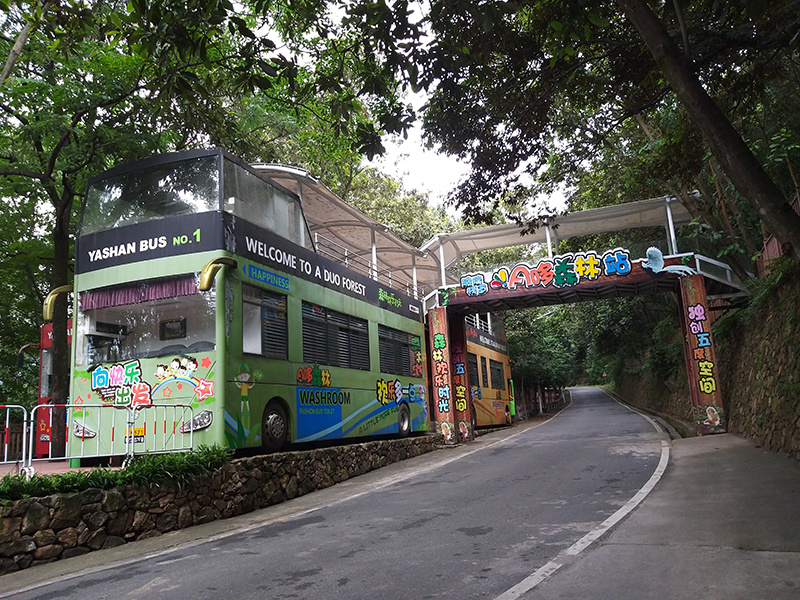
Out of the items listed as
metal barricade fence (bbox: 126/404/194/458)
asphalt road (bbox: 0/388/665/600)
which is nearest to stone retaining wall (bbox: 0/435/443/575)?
asphalt road (bbox: 0/388/665/600)

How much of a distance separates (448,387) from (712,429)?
7.58m

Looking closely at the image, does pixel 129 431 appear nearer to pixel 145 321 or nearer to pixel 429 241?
pixel 145 321

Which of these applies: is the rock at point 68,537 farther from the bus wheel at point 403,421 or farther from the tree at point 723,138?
the bus wheel at point 403,421

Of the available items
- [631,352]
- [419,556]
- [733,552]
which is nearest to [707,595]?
[733,552]

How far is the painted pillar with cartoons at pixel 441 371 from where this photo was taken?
1895 centimetres

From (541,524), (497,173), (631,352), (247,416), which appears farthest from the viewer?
(631,352)

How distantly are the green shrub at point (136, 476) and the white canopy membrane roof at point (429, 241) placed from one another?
6.71 meters

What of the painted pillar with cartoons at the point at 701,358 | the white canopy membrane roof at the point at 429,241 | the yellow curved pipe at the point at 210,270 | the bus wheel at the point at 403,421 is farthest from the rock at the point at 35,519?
the painted pillar with cartoons at the point at 701,358

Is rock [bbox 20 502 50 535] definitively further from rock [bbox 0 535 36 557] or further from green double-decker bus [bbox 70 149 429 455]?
green double-decker bus [bbox 70 149 429 455]

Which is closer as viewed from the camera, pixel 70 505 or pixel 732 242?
pixel 70 505

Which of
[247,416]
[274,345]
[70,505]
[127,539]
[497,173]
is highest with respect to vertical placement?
[497,173]

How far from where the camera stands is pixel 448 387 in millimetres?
19078

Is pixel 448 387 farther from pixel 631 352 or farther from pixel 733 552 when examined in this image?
pixel 631 352

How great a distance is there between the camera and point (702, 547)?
524cm
